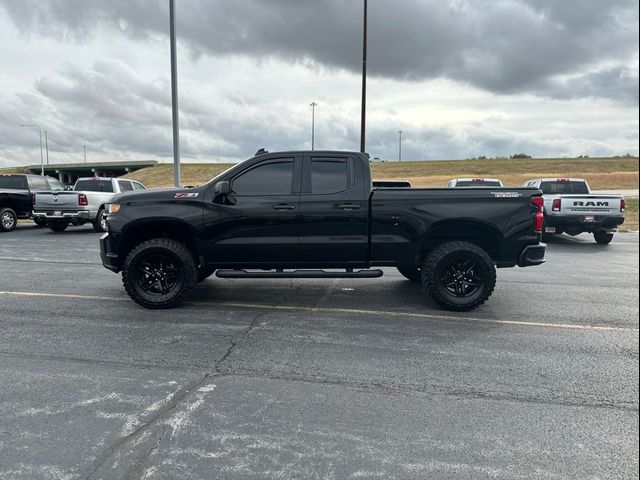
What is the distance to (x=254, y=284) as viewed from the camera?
7703 mm

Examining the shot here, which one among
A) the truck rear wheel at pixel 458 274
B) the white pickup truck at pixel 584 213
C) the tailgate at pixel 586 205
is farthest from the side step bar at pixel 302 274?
the tailgate at pixel 586 205

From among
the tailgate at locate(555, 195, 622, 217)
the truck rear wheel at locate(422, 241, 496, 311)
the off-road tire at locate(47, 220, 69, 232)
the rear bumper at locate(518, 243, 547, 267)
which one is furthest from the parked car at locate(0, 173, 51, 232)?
the tailgate at locate(555, 195, 622, 217)

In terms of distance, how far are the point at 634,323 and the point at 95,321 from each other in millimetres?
6235

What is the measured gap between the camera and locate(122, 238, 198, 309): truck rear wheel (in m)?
5.93

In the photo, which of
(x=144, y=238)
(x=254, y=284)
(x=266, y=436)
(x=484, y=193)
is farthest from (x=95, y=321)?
(x=484, y=193)

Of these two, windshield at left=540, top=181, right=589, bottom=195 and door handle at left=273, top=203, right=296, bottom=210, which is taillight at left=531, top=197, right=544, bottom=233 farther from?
windshield at left=540, top=181, right=589, bottom=195

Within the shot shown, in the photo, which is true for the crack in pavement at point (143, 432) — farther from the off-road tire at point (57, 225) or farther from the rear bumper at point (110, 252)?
the off-road tire at point (57, 225)

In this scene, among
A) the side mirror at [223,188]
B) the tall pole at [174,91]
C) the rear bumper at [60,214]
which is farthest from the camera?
the tall pole at [174,91]

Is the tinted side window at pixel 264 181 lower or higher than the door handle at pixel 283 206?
higher

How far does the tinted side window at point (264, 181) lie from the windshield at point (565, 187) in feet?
36.6

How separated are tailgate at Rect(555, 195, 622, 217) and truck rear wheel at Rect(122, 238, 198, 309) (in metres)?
9.25

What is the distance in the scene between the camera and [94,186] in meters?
16.3

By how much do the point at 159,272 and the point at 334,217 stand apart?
236 cm

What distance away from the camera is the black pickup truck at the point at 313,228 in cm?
595
